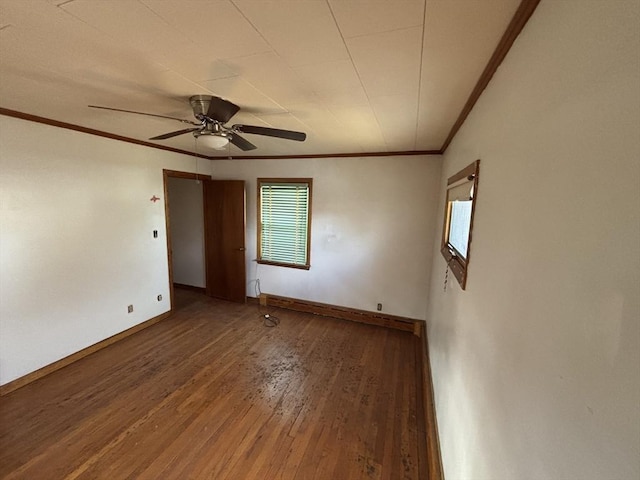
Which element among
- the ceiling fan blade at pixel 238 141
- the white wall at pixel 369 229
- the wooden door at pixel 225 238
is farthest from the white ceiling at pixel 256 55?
the wooden door at pixel 225 238

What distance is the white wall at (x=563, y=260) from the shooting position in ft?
1.49

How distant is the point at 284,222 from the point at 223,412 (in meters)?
2.71

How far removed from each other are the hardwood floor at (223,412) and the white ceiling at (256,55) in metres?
2.41

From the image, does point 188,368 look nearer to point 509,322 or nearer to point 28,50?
point 28,50

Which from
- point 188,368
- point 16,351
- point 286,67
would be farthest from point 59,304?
point 286,67

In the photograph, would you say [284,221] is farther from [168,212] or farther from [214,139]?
[214,139]

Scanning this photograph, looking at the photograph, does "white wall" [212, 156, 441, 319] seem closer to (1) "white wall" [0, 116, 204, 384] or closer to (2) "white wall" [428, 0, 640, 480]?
(1) "white wall" [0, 116, 204, 384]

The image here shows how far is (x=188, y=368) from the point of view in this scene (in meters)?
2.83

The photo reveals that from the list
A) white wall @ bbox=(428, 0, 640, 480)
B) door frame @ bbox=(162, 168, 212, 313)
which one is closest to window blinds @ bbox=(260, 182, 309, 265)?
door frame @ bbox=(162, 168, 212, 313)

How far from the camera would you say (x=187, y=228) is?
5062mm

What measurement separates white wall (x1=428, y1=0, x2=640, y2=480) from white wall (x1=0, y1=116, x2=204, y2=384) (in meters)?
3.57

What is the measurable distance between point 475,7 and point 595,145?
0.76 meters

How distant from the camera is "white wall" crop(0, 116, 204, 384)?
2.38 metres

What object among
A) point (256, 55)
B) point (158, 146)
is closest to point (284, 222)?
point (158, 146)
